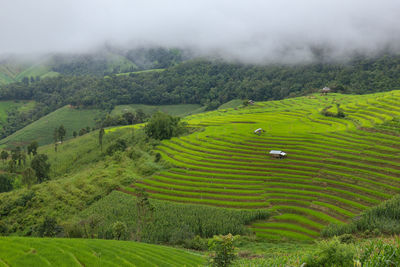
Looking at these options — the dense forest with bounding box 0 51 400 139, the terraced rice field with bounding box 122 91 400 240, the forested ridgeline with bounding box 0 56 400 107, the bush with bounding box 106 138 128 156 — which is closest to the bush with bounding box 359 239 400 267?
the terraced rice field with bounding box 122 91 400 240

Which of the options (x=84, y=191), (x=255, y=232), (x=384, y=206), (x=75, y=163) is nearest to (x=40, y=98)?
(x=75, y=163)

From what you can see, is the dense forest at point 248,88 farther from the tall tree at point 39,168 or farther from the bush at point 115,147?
the tall tree at point 39,168

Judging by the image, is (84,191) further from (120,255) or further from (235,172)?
(120,255)

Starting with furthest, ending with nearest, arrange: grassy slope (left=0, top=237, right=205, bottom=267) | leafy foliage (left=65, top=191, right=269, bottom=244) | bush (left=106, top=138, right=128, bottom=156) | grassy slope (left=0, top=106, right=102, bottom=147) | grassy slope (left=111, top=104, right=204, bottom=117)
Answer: grassy slope (left=111, top=104, right=204, bottom=117) < grassy slope (left=0, top=106, right=102, bottom=147) < bush (left=106, top=138, right=128, bottom=156) < leafy foliage (left=65, top=191, right=269, bottom=244) < grassy slope (left=0, top=237, right=205, bottom=267)

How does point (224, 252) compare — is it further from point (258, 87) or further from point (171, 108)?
point (171, 108)

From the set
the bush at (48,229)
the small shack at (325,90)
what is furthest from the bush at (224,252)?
the small shack at (325,90)

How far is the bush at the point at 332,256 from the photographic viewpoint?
31.7ft

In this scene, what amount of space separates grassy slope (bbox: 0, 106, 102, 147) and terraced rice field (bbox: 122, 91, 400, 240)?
304ft

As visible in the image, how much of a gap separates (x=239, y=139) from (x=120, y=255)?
166ft

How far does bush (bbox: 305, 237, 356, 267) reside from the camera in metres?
9.66

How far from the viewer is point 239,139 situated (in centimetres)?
6412

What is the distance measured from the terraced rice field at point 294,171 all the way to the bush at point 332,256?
24.9 metres

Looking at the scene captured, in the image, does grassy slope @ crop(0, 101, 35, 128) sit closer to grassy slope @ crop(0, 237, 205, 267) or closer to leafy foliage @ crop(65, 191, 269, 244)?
leafy foliage @ crop(65, 191, 269, 244)

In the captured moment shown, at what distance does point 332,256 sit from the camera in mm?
10086
